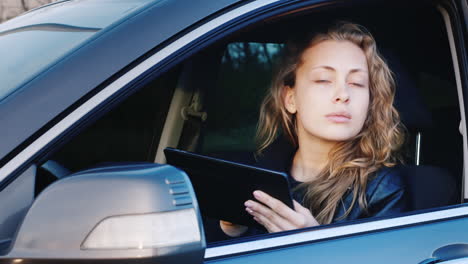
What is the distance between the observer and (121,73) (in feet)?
4.87

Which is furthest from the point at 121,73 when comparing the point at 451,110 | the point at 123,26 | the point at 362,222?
the point at 451,110

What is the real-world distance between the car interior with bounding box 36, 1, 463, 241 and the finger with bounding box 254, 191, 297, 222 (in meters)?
0.53

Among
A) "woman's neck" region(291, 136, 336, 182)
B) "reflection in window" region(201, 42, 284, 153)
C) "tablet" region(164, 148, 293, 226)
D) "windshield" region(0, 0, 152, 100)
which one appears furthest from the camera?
"reflection in window" region(201, 42, 284, 153)

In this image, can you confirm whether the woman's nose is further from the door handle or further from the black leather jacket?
the door handle

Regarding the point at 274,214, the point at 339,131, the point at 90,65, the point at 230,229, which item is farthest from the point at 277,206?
the point at 90,65

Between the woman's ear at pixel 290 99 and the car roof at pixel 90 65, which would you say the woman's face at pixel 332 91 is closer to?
the woman's ear at pixel 290 99

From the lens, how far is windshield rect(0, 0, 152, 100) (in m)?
1.57

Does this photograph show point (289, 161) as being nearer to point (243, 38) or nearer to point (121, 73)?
point (243, 38)

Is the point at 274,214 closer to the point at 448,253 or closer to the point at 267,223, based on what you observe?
the point at 267,223

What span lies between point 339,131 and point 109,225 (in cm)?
113

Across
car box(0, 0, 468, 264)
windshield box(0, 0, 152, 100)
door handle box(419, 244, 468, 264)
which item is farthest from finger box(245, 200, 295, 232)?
windshield box(0, 0, 152, 100)

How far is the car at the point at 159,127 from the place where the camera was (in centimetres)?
121

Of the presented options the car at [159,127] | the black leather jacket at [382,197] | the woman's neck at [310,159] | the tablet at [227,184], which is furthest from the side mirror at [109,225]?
the woman's neck at [310,159]

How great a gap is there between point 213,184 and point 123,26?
534 mm
